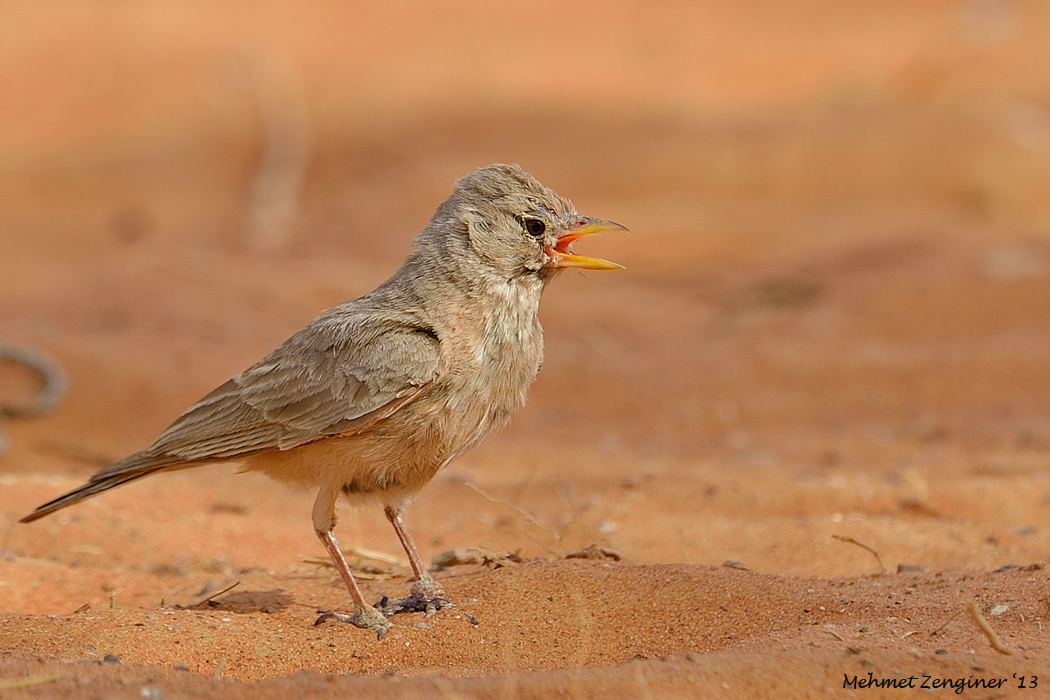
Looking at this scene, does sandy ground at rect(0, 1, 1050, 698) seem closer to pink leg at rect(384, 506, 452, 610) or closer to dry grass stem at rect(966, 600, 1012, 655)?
dry grass stem at rect(966, 600, 1012, 655)

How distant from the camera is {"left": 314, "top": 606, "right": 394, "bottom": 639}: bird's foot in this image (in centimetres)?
441

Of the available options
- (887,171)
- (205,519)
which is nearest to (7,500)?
(205,519)

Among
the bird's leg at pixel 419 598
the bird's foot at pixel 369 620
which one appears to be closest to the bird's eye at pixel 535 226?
the bird's leg at pixel 419 598

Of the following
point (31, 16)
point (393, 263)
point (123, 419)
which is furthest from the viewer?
point (31, 16)

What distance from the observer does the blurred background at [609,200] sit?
856 centimetres

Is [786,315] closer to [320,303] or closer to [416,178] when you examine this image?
[320,303]

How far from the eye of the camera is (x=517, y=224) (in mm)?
4930

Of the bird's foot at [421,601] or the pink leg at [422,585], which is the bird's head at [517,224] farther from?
the bird's foot at [421,601]

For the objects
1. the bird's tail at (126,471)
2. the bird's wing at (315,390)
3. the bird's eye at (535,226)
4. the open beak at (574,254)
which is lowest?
the bird's tail at (126,471)

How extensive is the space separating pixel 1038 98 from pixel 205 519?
15.1 meters

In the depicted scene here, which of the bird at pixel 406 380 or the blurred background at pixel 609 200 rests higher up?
the bird at pixel 406 380

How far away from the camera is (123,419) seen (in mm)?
8305

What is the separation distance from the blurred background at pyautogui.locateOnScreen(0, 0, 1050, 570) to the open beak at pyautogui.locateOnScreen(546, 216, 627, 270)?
2.03 metres

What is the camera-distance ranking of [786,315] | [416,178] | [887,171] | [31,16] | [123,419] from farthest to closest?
1. [31,16]
2. [416,178]
3. [887,171]
4. [786,315]
5. [123,419]
